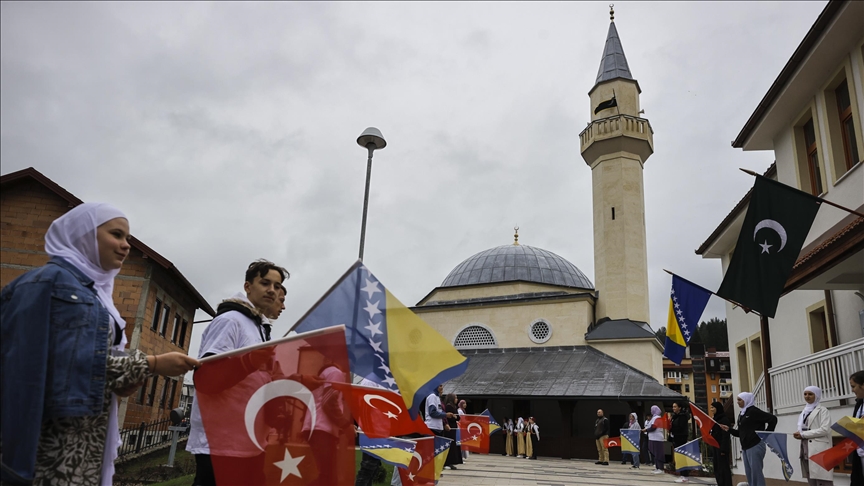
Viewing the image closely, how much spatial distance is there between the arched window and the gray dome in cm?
388

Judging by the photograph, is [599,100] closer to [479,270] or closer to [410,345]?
[479,270]

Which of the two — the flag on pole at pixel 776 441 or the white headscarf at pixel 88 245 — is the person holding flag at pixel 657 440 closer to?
the flag on pole at pixel 776 441

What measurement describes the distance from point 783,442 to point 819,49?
24.0 feet

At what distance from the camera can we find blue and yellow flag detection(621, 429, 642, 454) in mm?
18578

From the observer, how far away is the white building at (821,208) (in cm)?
953

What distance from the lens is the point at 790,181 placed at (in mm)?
13695

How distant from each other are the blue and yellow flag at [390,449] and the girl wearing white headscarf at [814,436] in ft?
17.0

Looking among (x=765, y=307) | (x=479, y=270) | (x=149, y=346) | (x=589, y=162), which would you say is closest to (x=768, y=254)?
(x=765, y=307)

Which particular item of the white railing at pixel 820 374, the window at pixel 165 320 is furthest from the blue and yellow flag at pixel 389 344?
the window at pixel 165 320

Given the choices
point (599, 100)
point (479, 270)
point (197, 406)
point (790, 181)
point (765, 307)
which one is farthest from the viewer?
point (479, 270)

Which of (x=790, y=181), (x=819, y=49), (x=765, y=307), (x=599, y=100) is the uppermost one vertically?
(x=599, y=100)

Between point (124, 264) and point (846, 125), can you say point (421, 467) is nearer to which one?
point (846, 125)

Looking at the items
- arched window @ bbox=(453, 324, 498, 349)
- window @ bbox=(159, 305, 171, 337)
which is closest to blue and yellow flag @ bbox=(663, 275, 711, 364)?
window @ bbox=(159, 305, 171, 337)

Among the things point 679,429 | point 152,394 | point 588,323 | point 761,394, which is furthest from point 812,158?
point 152,394
